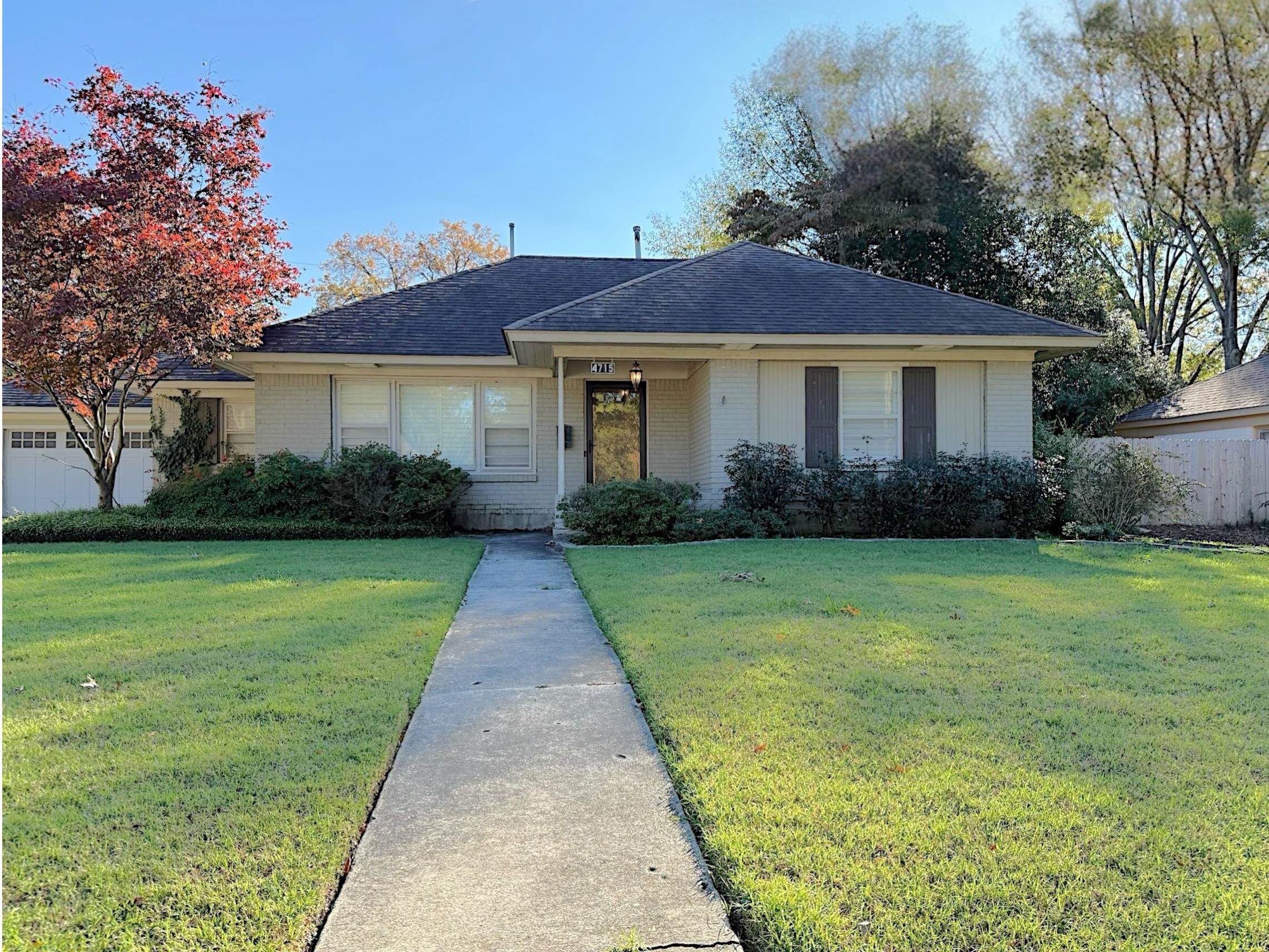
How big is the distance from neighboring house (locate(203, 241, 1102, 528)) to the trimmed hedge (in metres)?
1.95

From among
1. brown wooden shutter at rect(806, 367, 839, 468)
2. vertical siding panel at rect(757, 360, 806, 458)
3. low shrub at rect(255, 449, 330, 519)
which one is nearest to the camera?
low shrub at rect(255, 449, 330, 519)

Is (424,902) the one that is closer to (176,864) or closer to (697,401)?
(176,864)

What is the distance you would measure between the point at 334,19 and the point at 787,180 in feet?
57.6

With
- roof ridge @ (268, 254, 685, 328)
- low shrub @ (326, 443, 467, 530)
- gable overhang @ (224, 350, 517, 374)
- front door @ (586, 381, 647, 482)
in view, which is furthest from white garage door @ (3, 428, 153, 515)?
front door @ (586, 381, 647, 482)

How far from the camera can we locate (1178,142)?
24.9 metres

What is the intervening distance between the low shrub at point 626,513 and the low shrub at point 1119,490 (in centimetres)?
592

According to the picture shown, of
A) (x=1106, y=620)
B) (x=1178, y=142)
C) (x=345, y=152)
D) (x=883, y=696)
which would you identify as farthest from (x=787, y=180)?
(x=883, y=696)

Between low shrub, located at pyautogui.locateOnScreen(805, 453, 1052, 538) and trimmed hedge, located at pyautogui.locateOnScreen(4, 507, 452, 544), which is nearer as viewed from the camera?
trimmed hedge, located at pyautogui.locateOnScreen(4, 507, 452, 544)

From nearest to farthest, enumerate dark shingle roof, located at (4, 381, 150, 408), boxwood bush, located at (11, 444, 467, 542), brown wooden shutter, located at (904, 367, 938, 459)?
boxwood bush, located at (11, 444, 467, 542) < brown wooden shutter, located at (904, 367, 938, 459) < dark shingle roof, located at (4, 381, 150, 408)

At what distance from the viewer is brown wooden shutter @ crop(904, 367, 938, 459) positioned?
13172 mm

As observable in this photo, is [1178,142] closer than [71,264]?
No

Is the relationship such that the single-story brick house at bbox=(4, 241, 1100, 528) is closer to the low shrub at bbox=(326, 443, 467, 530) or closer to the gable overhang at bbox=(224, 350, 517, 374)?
the gable overhang at bbox=(224, 350, 517, 374)

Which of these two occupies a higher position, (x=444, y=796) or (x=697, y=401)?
(x=697, y=401)

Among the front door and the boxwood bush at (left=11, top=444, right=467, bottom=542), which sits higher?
the front door
